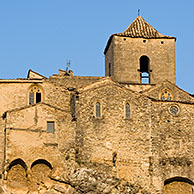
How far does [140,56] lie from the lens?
174ft

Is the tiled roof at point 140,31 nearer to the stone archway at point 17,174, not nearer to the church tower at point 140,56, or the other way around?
the church tower at point 140,56

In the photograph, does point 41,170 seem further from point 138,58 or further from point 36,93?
point 138,58

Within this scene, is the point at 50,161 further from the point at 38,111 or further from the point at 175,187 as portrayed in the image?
the point at 175,187

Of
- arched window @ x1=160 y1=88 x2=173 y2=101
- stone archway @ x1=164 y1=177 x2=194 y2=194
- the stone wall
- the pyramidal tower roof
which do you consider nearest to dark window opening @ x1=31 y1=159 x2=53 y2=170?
stone archway @ x1=164 y1=177 x2=194 y2=194

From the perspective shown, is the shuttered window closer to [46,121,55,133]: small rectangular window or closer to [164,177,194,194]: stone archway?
[46,121,55,133]: small rectangular window

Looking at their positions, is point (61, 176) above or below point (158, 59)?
below

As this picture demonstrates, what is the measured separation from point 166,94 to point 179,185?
314 inches

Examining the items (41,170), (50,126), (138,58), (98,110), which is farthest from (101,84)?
(41,170)

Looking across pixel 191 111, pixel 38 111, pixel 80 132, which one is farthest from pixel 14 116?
pixel 191 111

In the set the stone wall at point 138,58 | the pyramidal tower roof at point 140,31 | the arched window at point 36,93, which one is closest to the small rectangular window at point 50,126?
the arched window at point 36,93

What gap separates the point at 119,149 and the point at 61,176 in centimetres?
505

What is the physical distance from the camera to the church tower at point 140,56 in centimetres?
5241

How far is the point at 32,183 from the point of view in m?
43.5

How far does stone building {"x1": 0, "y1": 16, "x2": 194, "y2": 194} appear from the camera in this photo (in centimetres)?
4381
